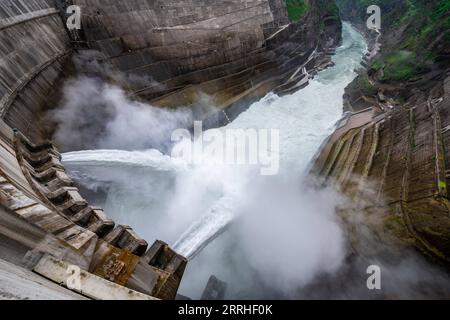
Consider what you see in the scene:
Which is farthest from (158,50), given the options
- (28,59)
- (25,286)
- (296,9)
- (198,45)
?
(296,9)

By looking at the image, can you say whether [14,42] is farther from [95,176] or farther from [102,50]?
[95,176]

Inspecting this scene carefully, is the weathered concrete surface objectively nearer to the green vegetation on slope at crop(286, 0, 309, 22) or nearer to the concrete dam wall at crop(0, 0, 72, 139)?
the concrete dam wall at crop(0, 0, 72, 139)

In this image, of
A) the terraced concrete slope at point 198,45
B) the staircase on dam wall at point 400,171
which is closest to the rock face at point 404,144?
the staircase on dam wall at point 400,171

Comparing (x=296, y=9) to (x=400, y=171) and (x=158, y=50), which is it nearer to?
(x=158, y=50)

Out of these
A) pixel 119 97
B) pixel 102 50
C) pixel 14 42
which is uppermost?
pixel 102 50

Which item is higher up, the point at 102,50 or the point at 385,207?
the point at 102,50
